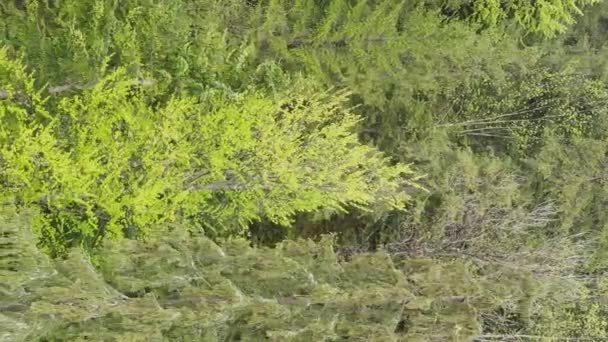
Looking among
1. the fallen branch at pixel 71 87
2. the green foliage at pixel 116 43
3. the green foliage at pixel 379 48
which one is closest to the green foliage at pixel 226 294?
the fallen branch at pixel 71 87

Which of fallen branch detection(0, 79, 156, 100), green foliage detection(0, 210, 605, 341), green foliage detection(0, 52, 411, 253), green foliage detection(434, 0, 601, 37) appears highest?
green foliage detection(434, 0, 601, 37)

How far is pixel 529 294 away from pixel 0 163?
24.1ft

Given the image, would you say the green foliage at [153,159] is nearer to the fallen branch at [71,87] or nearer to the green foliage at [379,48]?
the fallen branch at [71,87]

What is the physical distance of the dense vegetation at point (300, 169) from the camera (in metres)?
7.72

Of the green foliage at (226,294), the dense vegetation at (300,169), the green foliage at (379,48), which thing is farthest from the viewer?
the green foliage at (379,48)

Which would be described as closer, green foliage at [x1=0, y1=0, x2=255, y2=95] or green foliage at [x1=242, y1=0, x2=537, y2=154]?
green foliage at [x1=0, y1=0, x2=255, y2=95]

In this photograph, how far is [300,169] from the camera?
931cm

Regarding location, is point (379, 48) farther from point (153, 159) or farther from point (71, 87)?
point (71, 87)

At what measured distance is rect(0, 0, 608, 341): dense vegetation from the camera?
25.3ft

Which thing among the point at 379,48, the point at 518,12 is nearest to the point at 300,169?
the point at 379,48

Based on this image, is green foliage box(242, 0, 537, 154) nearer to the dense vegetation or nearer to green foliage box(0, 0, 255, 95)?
the dense vegetation

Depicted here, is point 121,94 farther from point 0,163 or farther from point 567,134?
point 567,134

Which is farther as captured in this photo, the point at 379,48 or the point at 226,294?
the point at 379,48

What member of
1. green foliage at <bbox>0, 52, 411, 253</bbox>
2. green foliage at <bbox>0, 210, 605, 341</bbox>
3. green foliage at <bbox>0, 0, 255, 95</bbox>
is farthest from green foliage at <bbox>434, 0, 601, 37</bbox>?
green foliage at <bbox>0, 210, 605, 341</bbox>
